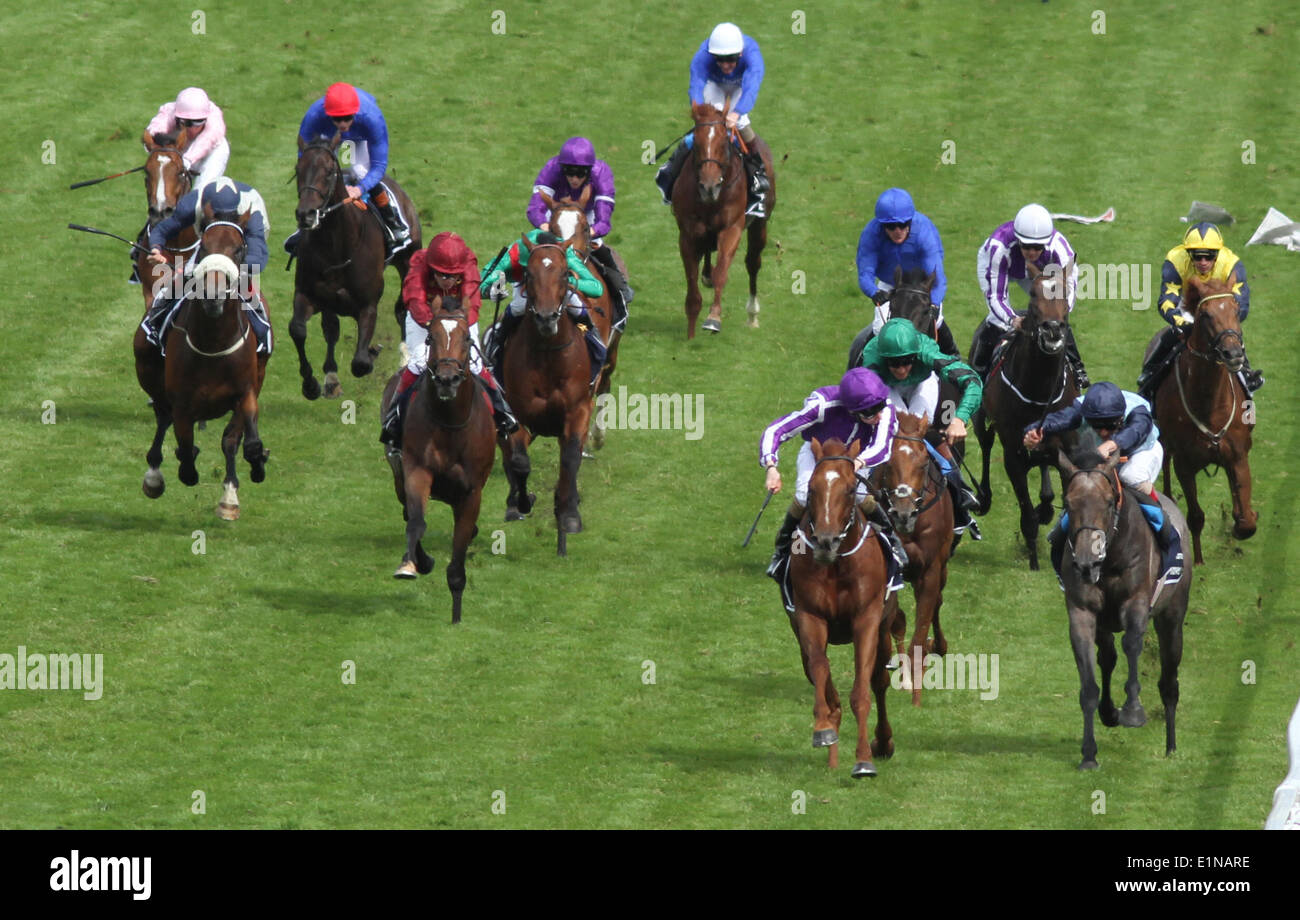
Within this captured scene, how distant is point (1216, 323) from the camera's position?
19.5 meters

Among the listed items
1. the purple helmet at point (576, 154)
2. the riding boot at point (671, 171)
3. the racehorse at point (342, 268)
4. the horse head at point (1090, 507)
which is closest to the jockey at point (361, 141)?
the racehorse at point (342, 268)

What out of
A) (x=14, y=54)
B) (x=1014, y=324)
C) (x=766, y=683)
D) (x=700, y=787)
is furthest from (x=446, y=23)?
(x=700, y=787)

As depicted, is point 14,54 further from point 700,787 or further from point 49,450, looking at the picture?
point 700,787

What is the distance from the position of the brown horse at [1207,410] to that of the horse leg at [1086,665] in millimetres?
4703

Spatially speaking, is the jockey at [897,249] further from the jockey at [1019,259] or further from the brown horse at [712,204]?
the brown horse at [712,204]

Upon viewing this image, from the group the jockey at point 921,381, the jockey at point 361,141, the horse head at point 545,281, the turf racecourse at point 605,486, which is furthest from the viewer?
the jockey at point 361,141

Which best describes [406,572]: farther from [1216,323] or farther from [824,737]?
[1216,323]

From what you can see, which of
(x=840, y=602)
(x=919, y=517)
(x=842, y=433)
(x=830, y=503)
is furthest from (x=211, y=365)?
(x=830, y=503)

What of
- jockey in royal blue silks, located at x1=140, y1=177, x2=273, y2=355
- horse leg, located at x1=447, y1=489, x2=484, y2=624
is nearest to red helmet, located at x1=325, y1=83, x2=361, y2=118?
jockey in royal blue silks, located at x1=140, y1=177, x2=273, y2=355

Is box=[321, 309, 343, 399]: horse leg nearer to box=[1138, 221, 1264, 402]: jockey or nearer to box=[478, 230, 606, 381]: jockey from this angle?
box=[478, 230, 606, 381]: jockey

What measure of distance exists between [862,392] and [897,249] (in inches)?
197

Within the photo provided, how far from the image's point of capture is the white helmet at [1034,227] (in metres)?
20.3

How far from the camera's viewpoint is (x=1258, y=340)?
88.8 ft

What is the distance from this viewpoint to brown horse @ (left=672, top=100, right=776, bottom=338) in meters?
25.3
